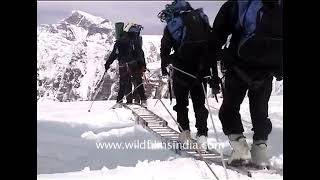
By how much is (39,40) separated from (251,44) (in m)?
1.07

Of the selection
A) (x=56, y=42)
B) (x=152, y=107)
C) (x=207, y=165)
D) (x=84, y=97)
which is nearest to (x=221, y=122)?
(x=207, y=165)

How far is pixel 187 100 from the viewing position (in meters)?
2.57

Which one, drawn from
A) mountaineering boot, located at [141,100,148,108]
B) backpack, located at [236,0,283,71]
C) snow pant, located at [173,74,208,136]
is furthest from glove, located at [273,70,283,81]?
mountaineering boot, located at [141,100,148,108]

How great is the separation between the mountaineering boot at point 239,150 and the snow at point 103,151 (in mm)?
38

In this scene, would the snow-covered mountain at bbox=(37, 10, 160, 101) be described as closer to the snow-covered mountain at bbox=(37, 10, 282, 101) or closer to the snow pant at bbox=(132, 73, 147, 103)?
the snow-covered mountain at bbox=(37, 10, 282, 101)

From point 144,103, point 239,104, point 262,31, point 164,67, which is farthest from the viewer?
point 144,103

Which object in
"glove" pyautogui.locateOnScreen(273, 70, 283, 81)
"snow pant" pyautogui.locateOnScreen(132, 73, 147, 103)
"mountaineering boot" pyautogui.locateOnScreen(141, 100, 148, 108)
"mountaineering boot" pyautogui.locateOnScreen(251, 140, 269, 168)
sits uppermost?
"glove" pyautogui.locateOnScreen(273, 70, 283, 81)

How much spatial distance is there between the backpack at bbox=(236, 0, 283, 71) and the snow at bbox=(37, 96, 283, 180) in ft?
0.74

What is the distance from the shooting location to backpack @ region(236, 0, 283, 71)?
225cm

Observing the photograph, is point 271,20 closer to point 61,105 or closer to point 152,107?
point 152,107

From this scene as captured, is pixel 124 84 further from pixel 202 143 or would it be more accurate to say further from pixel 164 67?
pixel 202 143

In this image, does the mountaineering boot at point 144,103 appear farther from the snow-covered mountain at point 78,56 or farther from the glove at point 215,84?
the glove at point 215,84

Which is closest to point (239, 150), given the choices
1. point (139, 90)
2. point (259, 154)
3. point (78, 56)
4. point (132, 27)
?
point (259, 154)

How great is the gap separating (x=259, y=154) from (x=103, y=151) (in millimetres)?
791
